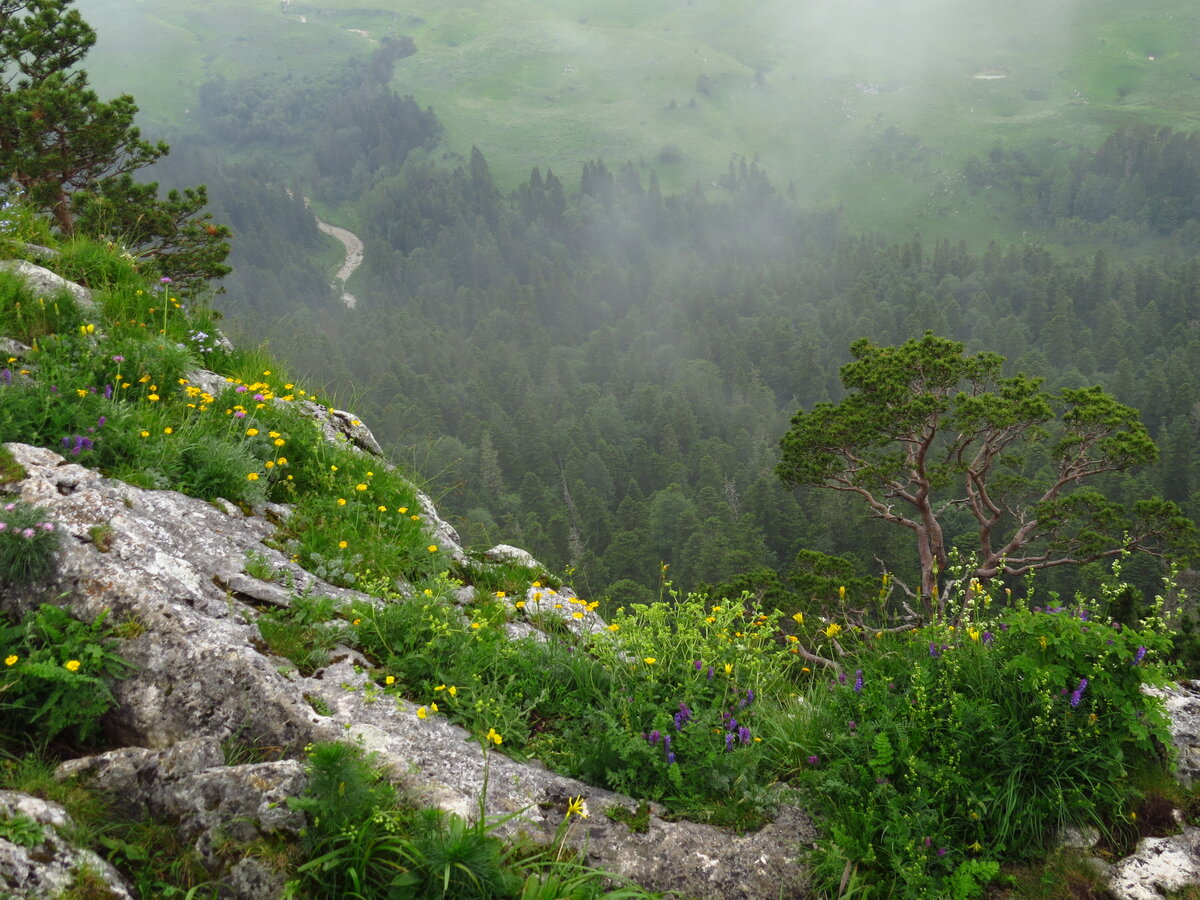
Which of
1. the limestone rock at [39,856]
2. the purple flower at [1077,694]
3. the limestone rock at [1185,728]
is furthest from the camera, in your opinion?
the limestone rock at [1185,728]

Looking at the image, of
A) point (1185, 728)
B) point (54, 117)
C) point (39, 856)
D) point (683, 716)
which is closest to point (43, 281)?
point (39, 856)

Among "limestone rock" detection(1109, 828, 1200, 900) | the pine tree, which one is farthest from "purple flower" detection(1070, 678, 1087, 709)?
the pine tree

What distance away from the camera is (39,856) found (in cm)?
310

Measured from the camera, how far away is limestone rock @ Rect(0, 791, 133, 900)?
2979 millimetres

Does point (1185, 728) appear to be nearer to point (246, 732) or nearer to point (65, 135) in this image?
point (246, 732)

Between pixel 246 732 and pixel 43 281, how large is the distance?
5.64 metres

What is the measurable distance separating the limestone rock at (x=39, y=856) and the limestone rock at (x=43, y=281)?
18.3 ft

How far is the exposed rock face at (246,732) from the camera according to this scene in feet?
12.0

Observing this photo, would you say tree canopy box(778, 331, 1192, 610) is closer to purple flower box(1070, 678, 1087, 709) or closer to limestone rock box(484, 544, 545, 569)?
limestone rock box(484, 544, 545, 569)

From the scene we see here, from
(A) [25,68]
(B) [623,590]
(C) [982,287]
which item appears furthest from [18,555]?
(C) [982,287]

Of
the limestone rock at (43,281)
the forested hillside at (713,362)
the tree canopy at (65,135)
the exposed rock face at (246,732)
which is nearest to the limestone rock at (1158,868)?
the exposed rock face at (246,732)

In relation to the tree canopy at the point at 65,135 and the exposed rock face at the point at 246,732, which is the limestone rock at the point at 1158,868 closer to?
the exposed rock face at the point at 246,732

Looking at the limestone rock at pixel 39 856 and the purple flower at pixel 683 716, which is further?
the purple flower at pixel 683 716

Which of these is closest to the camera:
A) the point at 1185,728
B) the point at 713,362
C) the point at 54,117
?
the point at 1185,728
